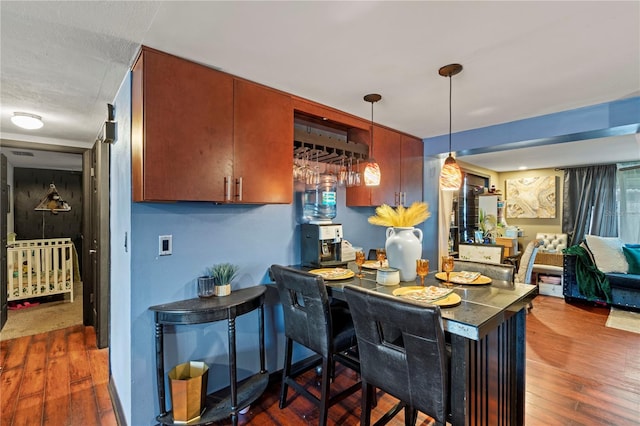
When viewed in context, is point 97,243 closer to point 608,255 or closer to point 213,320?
point 213,320

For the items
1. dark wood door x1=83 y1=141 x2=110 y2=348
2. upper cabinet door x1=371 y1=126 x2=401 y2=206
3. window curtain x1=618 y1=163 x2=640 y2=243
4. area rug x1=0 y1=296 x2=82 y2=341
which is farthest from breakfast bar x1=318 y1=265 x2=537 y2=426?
window curtain x1=618 y1=163 x2=640 y2=243

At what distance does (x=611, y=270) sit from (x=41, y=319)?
304 inches

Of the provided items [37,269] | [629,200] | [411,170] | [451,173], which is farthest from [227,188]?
[629,200]

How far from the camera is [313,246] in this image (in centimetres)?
248

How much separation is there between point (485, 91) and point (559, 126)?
3.40 feet

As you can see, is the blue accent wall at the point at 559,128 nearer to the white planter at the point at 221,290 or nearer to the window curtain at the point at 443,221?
the window curtain at the point at 443,221

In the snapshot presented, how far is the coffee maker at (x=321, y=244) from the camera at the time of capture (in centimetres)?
244

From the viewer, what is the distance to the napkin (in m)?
1.98

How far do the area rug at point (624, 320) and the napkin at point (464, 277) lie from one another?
3.02 m

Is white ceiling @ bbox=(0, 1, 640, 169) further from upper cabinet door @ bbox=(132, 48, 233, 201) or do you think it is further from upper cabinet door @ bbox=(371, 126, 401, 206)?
upper cabinet door @ bbox=(371, 126, 401, 206)

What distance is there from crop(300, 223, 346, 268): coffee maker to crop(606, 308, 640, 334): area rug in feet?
12.2

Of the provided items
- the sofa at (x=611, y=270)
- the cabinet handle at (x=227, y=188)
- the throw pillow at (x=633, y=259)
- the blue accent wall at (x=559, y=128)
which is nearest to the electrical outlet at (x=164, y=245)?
the cabinet handle at (x=227, y=188)

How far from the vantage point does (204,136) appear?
1850 mm

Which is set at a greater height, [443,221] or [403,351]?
[443,221]
